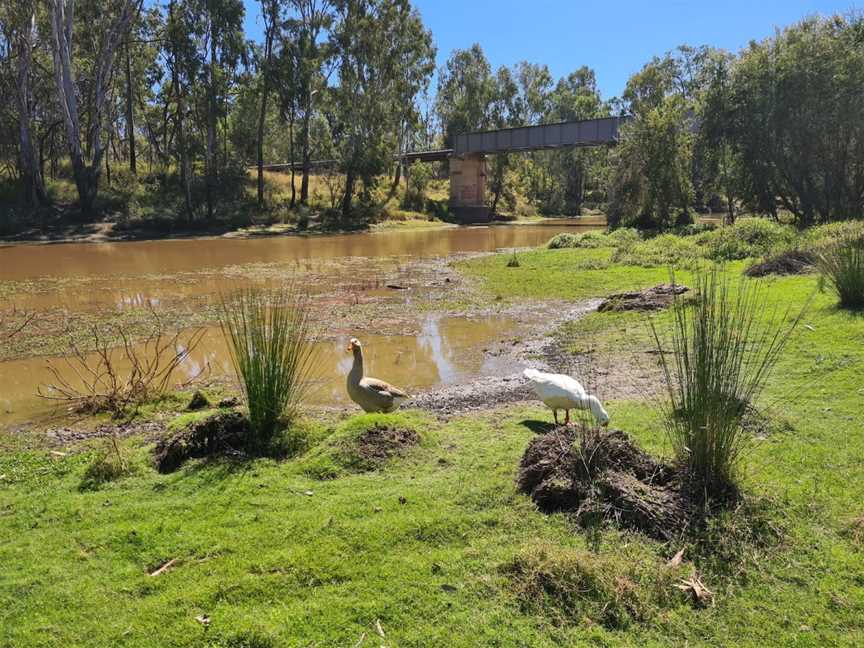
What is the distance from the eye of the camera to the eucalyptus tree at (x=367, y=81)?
44.0 m

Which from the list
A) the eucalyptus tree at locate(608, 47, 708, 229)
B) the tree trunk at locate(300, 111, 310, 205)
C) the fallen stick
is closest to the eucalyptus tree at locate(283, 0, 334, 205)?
the tree trunk at locate(300, 111, 310, 205)

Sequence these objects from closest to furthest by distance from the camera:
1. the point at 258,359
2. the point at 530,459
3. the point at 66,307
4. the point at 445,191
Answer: the point at 530,459
the point at 258,359
the point at 66,307
the point at 445,191

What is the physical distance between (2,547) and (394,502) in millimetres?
2586

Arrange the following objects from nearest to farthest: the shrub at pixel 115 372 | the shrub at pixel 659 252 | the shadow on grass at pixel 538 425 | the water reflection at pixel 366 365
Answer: the shadow on grass at pixel 538 425, the shrub at pixel 115 372, the water reflection at pixel 366 365, the shrub at pixel 659 252

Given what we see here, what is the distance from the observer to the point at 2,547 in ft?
13.4

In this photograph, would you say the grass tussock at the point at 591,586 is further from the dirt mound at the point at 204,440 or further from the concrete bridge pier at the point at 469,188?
the concrete bridge pier at the point at 469,188

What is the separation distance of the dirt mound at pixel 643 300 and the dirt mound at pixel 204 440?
356 inches

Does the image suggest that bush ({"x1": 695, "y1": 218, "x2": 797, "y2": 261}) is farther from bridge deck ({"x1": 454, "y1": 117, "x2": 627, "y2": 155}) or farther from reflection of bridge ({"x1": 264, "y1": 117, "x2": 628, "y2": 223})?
reflection of bridge ({"x1": 264, "y1": 117, "x2": 628, "y2": 223})

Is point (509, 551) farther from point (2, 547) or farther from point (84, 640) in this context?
point (2, 547)

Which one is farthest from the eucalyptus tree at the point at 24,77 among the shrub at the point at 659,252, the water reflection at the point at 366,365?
the shrub at the point at 659,252

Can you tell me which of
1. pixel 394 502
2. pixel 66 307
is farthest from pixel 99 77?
pixel 394 502

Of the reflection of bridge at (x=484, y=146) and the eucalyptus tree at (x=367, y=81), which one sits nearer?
the eucalyptus tree at (x=367, y=81)

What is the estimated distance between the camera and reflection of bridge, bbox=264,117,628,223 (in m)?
48.0

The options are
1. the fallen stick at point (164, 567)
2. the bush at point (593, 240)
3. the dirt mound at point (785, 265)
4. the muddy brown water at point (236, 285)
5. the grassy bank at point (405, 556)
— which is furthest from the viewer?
the bush at point (593, 240)
